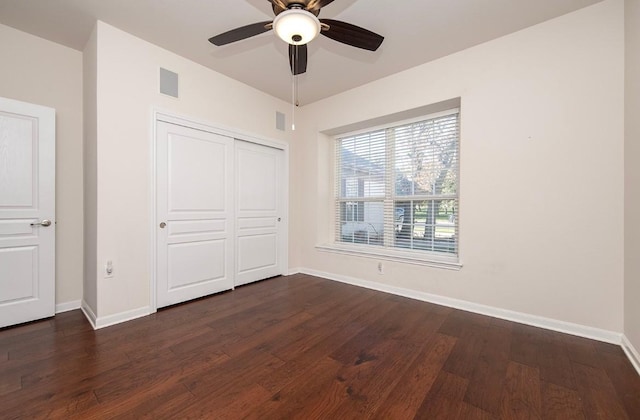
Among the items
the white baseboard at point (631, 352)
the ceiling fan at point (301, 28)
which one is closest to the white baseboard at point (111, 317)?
the ceiling fan at point (301, 28)

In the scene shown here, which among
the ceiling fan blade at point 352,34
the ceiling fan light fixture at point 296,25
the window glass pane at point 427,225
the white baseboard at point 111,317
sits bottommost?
the white baseboard at point 111,317

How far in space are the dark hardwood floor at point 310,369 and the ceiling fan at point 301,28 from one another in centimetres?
230

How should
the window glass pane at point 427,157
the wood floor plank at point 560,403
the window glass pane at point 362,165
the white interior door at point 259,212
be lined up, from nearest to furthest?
the wood floor plank at point 560,403 → the window glass pane at point 427,157 → the white interior door at point 259,212 → the window glass pane at point 362,165

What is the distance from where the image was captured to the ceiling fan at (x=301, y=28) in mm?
1689

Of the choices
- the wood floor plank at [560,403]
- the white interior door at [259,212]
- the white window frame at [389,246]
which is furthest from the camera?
the white interior door at [259,212]

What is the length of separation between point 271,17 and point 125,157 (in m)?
1.96

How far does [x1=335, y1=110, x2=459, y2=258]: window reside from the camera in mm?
3297

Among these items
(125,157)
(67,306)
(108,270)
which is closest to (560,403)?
(108,270)

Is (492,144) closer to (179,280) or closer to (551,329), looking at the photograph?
(551,329)

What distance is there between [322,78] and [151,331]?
3431 mm

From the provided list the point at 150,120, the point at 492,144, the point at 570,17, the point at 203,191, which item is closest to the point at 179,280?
the point at 203,191

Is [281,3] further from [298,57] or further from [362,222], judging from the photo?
[362,222]

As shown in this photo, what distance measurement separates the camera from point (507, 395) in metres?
1.59

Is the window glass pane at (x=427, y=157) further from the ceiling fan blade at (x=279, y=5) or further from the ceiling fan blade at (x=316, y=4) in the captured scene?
the ceiling fan blade at (x=279, y=5)
